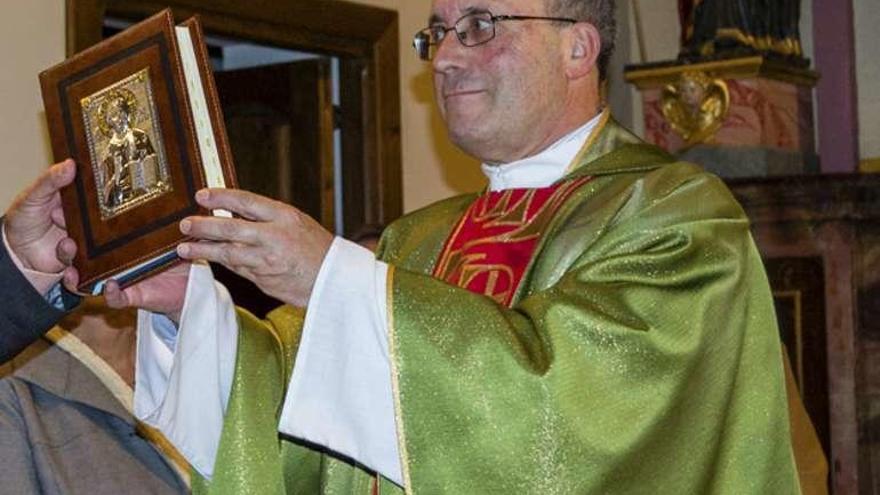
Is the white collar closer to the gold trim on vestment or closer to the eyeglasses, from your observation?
the eyeglasses

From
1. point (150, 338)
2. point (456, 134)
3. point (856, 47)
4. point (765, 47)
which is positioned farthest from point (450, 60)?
point (856, 47)

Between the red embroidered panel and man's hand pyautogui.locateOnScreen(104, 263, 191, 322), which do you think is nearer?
man's hand pyautogui.locateOnScreen(104, 263, 191, 322)

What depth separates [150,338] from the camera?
3.18 metres

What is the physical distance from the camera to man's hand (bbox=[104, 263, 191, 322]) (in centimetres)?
301

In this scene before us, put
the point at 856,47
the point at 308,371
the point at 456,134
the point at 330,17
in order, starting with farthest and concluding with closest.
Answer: the point at 856,47 → the point at 330,17 → the point at 456,134 → the point at 308,371

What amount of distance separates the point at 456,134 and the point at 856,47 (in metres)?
5.47

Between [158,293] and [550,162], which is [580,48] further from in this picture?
[158,293]

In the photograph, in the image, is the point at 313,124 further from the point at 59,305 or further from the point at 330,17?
the point at 59,305

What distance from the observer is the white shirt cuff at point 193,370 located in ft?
10.0

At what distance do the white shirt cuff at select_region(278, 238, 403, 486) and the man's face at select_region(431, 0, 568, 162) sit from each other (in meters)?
0.58

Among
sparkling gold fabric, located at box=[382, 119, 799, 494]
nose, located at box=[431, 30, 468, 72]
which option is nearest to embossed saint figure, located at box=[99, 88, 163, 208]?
sparkling gold fabric, located at box=[382, 119, 799, 494]

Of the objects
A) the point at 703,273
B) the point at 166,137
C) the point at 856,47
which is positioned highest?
the point at 166,137

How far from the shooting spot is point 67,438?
3555 millimetres

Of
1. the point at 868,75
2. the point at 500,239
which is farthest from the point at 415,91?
the point at 500,239
